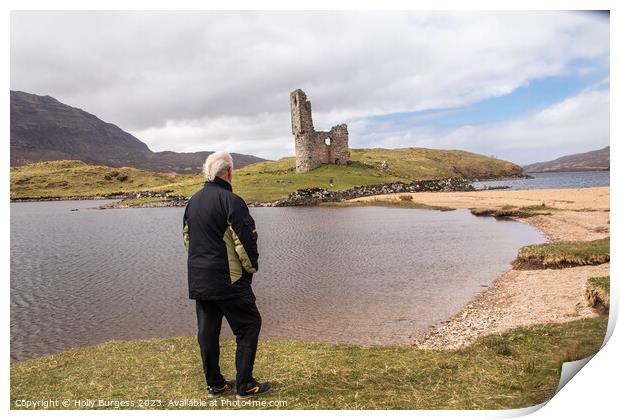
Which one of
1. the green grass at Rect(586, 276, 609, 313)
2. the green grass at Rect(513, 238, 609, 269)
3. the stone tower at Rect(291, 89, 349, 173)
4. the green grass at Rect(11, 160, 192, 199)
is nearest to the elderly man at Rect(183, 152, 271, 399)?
the green grass at Rect(586, 276, 609, 313)

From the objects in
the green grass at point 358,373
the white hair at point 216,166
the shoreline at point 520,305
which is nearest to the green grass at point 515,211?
the shoreline at point 520,305

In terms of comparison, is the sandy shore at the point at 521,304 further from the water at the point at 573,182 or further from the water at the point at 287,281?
Answer: the water at the point at 573,182

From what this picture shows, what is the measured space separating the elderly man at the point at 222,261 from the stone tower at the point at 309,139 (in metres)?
71.0

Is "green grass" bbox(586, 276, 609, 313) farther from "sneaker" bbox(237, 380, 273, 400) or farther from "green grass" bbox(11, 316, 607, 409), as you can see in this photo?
"sneaker" bbox(237, 380, 273, 400)

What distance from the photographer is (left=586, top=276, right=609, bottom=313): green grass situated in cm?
1066

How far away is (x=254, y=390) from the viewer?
7219 mm

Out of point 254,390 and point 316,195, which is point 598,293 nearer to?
point 254,390

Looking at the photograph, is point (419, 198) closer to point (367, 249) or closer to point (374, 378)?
point (367, 249)

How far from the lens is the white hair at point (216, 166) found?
6895 millimetres

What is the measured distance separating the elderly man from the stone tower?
233 feet

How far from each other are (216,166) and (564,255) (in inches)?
637

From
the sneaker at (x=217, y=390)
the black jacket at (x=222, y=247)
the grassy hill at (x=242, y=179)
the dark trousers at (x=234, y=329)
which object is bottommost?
the sneaker at (x=217, y=390)

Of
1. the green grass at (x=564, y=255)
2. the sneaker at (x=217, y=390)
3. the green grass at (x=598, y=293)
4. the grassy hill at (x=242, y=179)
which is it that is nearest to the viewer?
the sneaker at (x=217, y=390)

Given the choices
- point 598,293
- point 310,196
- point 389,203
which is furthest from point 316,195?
point 598,293
